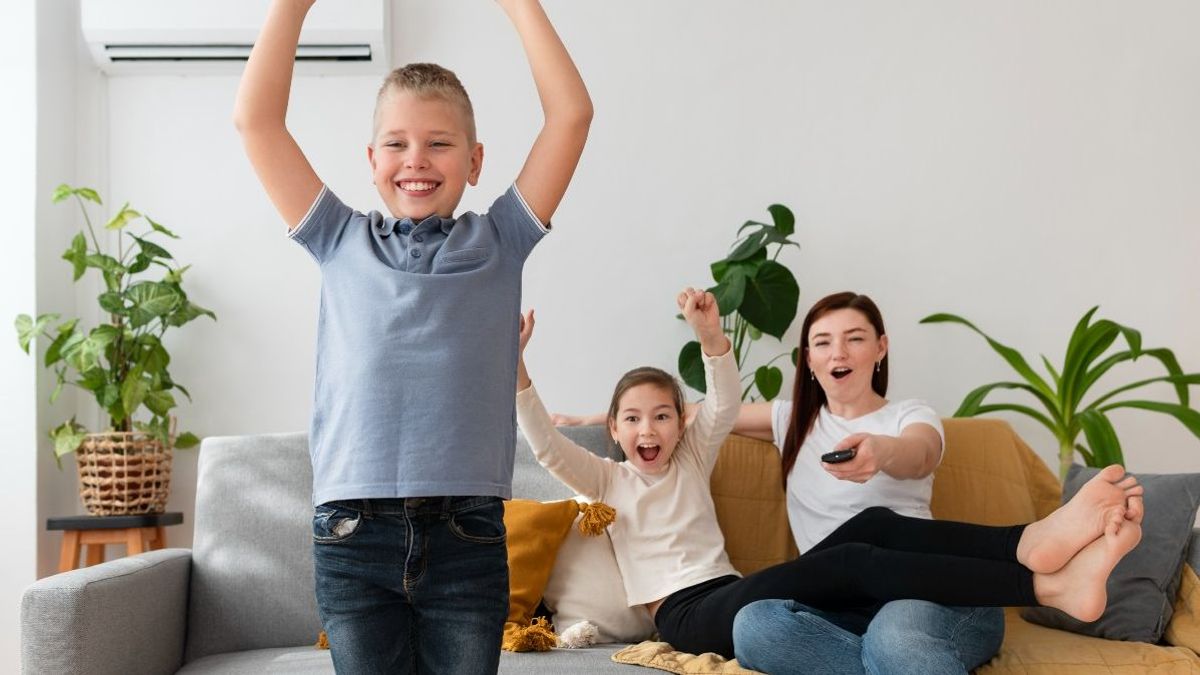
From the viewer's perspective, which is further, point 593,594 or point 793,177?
point 793,177

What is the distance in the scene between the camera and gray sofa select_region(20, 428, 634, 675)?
1.93 m

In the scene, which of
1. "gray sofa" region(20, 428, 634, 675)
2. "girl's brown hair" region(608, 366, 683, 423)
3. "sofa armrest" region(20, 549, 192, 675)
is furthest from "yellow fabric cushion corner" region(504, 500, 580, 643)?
"sofa armrest" region(20, 549, 192, 675)

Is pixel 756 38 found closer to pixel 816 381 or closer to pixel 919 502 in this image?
pixel 816 381

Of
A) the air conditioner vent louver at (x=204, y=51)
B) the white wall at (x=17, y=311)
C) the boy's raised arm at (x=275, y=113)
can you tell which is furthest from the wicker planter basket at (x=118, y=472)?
the boy's raised arm at (x=275, y=113)

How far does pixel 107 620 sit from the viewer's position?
200 centimetres

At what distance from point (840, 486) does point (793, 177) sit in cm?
121

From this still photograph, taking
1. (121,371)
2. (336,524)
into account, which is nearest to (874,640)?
(336,524)

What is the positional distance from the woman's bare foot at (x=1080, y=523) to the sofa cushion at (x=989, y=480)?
0.70 meters

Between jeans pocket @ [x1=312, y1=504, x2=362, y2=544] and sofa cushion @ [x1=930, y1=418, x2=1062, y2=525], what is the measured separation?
65.5 inches

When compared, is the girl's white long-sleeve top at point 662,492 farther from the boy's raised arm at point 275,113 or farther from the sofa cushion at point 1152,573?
the boy's raised arm at point 275,113

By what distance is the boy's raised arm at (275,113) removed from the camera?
4.62 feet

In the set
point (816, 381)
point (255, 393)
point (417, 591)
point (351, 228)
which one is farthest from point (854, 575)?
point (255, 393)

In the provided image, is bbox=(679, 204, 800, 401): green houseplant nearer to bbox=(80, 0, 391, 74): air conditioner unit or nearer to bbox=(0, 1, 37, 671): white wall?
bbox=(80, 0, 391, 74): air conditioner unit

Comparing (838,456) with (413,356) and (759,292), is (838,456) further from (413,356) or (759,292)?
(413,356)
